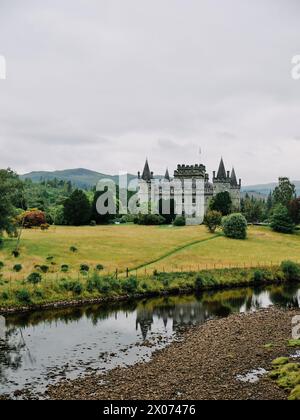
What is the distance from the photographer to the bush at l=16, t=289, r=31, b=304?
5044cm

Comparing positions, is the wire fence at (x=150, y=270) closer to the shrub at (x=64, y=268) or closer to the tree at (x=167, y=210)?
the shrub at (x=64, y=268)

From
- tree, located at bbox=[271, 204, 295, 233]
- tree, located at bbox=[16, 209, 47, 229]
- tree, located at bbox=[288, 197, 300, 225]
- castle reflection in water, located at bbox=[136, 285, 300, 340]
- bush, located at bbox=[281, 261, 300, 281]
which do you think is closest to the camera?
castle reflection in water, located at bbox=[136, 285, 300, 340]

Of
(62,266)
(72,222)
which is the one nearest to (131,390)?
(62,266)

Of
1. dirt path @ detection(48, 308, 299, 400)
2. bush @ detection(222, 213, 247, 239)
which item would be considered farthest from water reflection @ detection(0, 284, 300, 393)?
bush @ detection(222, 213, 247, 239)

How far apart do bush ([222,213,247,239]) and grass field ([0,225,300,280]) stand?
4.99 feet

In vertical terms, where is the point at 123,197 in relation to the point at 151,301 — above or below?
above

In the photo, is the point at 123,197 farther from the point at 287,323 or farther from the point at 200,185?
the point at 287,323

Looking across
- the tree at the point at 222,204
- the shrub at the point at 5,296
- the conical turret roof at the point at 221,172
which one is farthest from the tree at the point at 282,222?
the shrub at the point at 5,296

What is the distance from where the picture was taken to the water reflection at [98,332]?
33781mm

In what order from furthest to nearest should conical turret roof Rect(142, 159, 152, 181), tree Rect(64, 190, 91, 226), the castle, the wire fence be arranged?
conical turret roof Rect(142, 159, 152, 181)
the castle
tree Rect(64, 190, 91, 226)
the wire fence

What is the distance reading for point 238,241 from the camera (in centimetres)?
9088

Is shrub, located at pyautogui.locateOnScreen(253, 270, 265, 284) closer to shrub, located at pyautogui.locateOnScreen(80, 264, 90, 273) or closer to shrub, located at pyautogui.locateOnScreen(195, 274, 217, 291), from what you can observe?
shrub, located at pyautogui.locateOnScreen(195, 274, 217, 291)

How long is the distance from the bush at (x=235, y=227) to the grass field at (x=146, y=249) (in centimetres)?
152
